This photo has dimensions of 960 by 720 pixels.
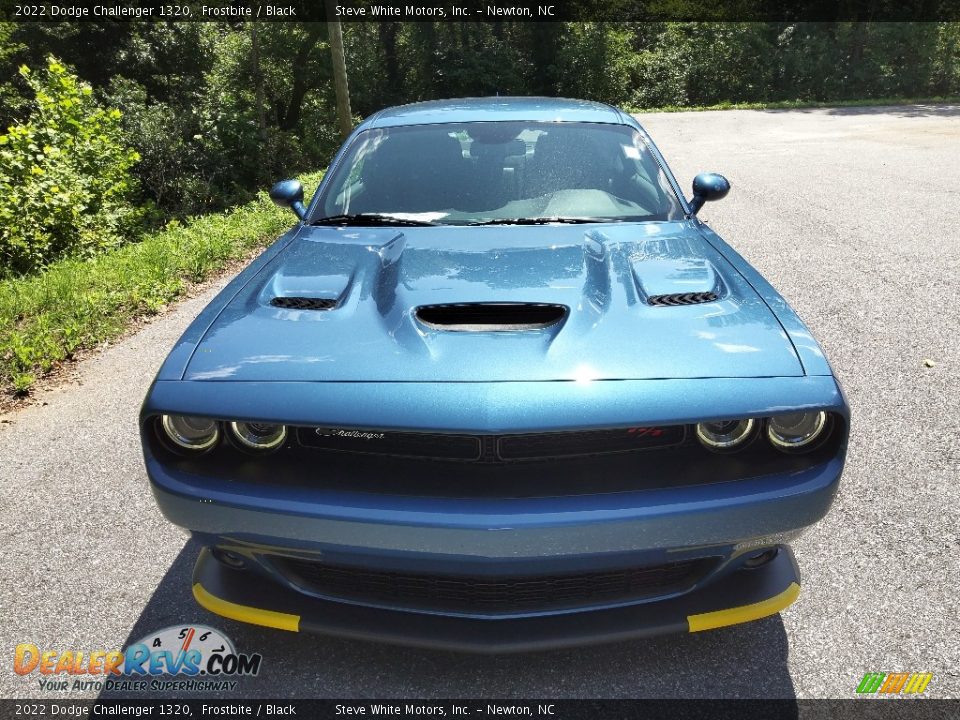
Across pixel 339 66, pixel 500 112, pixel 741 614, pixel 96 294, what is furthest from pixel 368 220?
pixel 339 66

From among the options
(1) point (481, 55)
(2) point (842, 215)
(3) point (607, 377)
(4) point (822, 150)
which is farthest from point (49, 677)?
(1) point (481, 55)

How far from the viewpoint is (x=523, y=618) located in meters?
2.00

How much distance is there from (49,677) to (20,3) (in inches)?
979

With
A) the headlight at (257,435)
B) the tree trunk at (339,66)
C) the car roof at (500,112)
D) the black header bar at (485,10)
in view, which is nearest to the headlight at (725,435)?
the headlight at (257,435)

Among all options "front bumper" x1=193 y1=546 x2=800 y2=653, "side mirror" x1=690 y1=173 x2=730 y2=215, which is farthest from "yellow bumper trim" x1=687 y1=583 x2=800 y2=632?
"side mirror" x1=690 y1=173 x2=730 y2=215

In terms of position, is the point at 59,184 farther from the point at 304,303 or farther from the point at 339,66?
the point at 304,303

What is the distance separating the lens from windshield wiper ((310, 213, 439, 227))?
3051 mm

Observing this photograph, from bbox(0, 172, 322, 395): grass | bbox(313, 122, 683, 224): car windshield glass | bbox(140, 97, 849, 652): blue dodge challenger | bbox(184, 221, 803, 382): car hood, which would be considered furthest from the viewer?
bbox(0, 172, 322, 395): grass

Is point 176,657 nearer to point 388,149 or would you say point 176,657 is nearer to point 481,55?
point 388,149

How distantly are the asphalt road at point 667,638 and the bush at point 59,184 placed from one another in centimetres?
338

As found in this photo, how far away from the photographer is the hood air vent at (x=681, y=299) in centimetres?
229

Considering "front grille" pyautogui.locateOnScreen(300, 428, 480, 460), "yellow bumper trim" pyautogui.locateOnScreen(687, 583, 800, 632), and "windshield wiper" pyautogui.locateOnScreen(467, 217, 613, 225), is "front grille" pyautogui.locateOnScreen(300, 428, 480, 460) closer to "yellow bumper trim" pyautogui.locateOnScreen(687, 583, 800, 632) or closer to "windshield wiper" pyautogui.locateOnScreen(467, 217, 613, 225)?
"yellow bumper trim" pyautogui.locateOnScreen(687, 583, 800, 632)

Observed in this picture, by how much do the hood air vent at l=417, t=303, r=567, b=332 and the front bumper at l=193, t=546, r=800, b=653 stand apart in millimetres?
809

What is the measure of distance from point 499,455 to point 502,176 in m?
1.67
